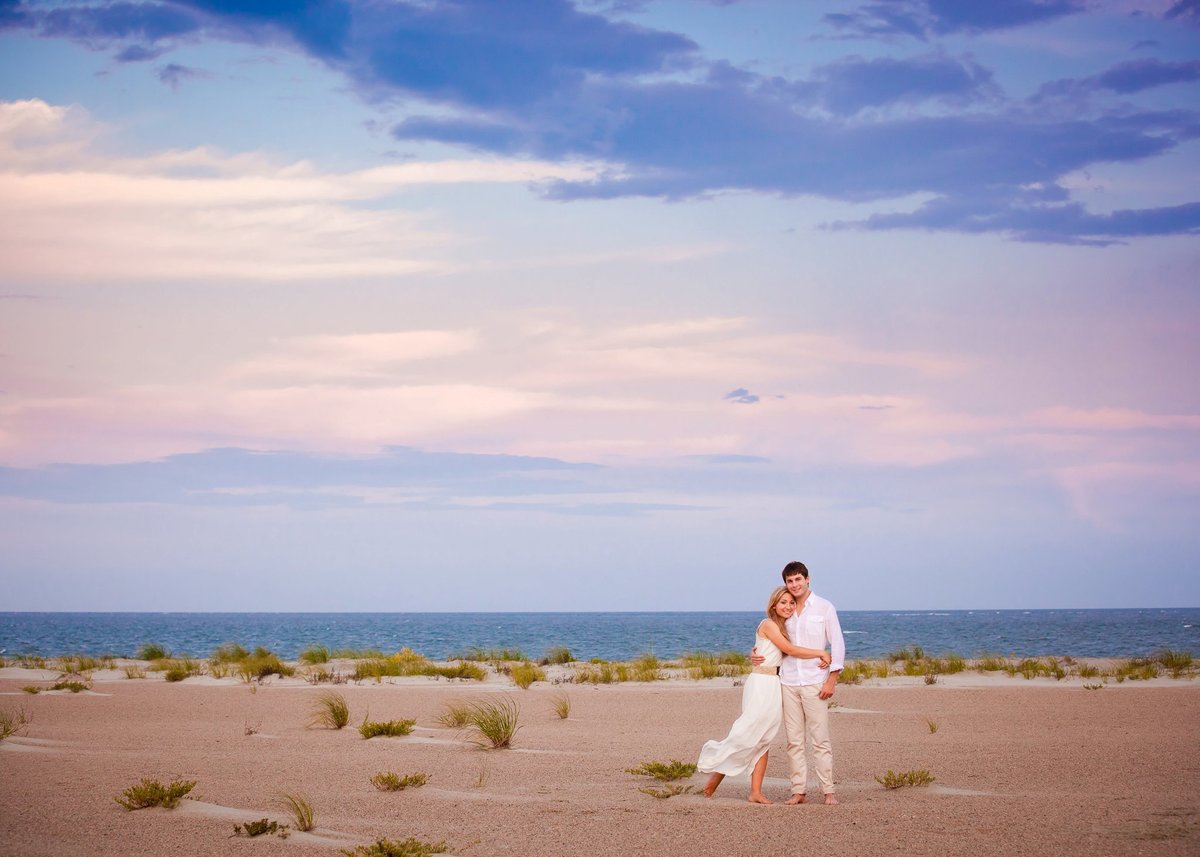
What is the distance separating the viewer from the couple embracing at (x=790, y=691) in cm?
885

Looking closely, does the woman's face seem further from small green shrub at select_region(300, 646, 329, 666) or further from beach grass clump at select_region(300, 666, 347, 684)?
small green shrub at select_region(300, 646, 329, 666)

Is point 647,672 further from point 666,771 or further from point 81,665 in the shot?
point 666,771

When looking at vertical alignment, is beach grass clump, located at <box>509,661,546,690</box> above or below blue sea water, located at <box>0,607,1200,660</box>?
above

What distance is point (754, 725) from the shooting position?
890 centimetres

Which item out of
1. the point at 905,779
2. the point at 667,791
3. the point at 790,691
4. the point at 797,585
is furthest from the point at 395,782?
the point at 905,779

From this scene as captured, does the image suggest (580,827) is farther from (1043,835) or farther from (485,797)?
(1043,835)

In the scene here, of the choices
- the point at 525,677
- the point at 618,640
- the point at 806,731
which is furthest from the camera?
the point at 618,640

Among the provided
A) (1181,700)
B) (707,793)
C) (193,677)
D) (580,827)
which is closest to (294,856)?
(580,827)

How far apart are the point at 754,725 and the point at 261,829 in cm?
394

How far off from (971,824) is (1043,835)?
1.87 feet

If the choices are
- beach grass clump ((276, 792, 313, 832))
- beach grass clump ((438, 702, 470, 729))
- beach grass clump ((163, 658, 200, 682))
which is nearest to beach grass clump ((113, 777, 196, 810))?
beach grass clump ((276, 792, 313, 832))

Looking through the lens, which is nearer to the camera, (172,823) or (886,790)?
(172,823)

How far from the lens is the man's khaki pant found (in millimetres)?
8867

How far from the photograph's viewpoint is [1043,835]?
7691 mm
